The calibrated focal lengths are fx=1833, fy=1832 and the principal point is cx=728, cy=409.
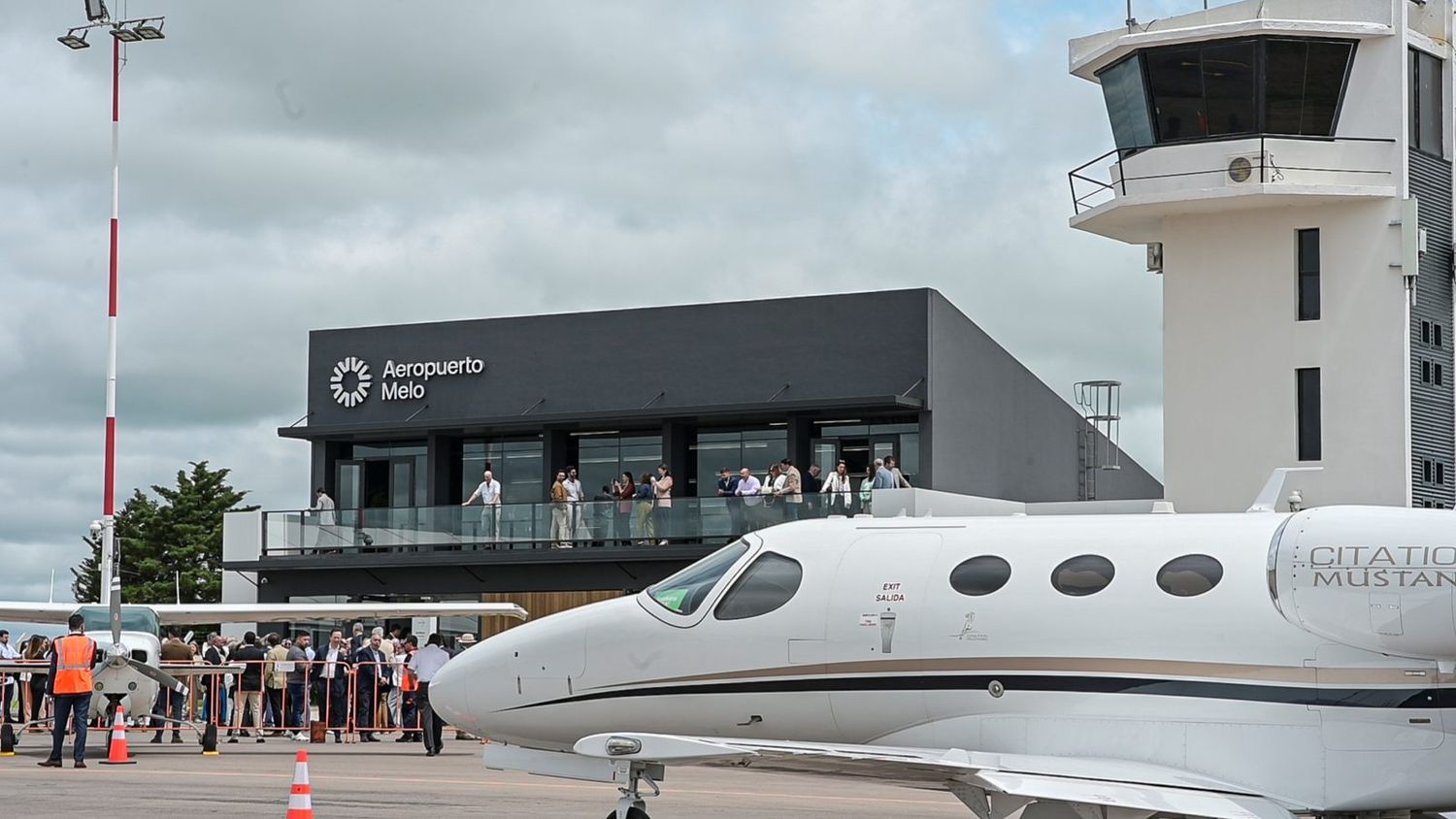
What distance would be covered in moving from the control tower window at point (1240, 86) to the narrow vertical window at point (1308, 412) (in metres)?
5.16

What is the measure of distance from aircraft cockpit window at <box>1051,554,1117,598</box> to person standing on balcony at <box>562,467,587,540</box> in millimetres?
28983

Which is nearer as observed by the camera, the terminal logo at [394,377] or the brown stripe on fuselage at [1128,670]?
the brown stripe on fuselage at [1128,670]

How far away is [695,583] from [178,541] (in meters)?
69.7

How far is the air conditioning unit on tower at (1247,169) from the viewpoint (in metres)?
38.0

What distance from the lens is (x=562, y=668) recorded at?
1353 centimetres

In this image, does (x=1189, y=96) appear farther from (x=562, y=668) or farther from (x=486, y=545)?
(x=562, y=668)

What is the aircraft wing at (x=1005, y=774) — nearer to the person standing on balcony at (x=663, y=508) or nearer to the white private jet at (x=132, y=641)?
the white private jet at (x=132, y=641)

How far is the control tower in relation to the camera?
37875 millimetres

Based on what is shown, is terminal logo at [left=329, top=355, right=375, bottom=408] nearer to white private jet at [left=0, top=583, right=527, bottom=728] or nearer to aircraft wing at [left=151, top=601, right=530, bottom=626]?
aircraft wing at [left=151, top=601, right=530, bottom=626]

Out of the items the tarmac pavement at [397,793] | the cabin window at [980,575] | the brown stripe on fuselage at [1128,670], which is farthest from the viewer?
the tarmac pavement at [397,793]

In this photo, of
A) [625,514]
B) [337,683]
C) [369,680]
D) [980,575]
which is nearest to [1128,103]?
[625,514]

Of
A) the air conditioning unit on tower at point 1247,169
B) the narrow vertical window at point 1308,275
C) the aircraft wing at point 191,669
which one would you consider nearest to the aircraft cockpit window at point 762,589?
the aircraft wing at point 191,669

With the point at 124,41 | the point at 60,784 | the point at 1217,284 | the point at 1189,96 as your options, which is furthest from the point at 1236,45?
the point at 60,784

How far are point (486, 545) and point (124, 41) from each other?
1392 centimetres
